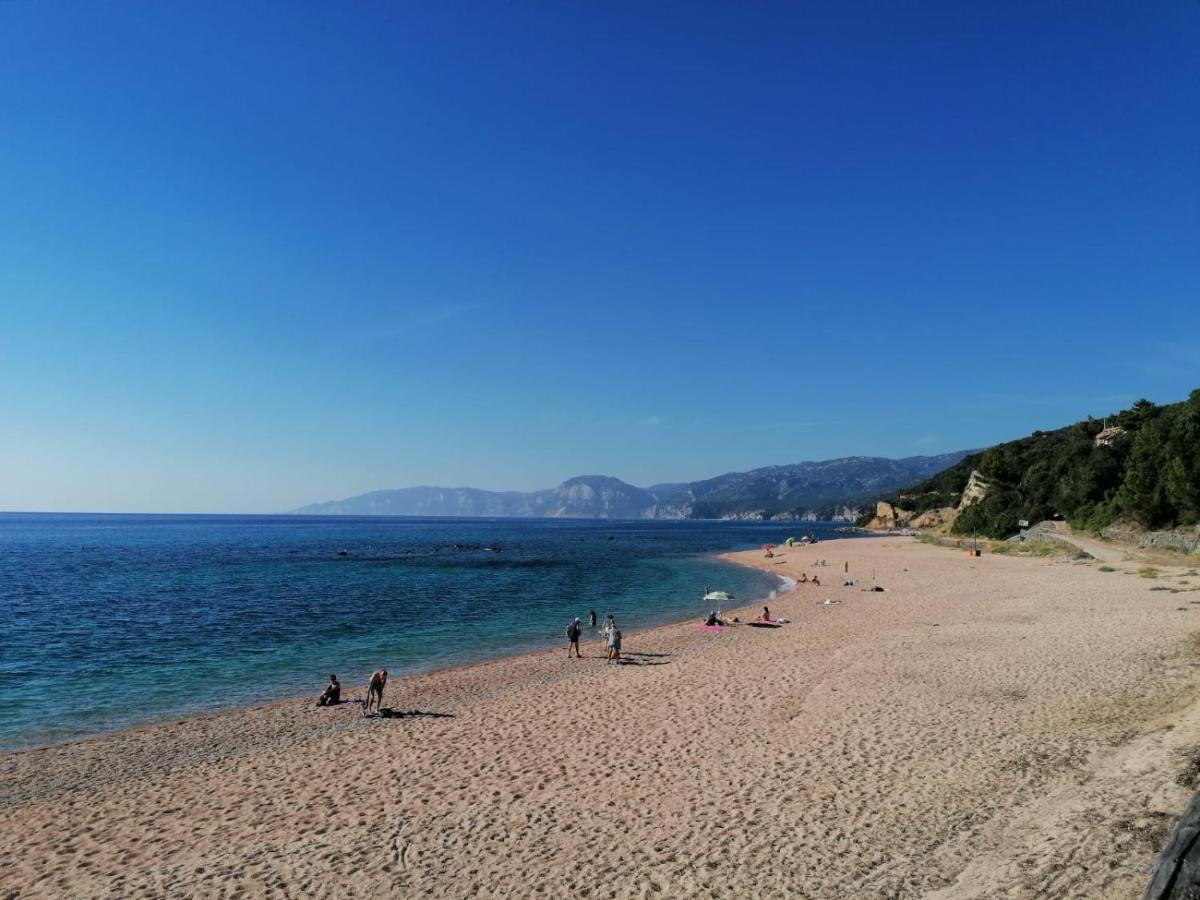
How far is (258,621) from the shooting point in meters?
30.8

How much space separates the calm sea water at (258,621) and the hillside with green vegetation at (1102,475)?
2584cm

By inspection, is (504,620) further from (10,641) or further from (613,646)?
(10,641)

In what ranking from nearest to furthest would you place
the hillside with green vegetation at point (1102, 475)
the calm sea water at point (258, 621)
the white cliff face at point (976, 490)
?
the calm sea water at point (258, 621) < the hillside with green vegetation at point (1102, 475) < the white cliff face at point (976, 490)

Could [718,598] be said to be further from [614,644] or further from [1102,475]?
[1102,475]

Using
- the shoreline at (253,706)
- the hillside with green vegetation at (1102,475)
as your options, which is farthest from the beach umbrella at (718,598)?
the hillside with green vegetation at (1102,475)

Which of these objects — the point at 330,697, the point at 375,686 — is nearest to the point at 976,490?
the point at 375,686

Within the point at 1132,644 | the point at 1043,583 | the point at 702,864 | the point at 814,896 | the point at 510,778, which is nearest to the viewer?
the point at 814,896

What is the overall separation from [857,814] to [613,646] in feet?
41.0

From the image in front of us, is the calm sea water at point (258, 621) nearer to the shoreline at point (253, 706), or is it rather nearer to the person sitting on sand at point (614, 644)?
the shoreline at point (253, 706)

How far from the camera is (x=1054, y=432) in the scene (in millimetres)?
103312

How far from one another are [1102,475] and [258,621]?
216 ft

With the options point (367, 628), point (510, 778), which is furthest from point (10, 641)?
point (510, 778)

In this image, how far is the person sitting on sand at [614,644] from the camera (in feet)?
69.5

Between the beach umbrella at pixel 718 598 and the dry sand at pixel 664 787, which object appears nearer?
the dry sand at pixel 664 787
